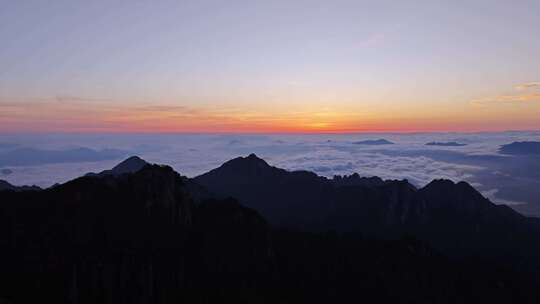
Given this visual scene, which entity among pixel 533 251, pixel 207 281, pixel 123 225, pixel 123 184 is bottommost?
pixel 533 251

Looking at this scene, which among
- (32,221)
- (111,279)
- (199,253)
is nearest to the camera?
(111,279)

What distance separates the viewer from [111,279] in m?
71.0

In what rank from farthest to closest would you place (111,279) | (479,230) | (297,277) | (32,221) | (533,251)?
1. (479,230)
2. (533,251)
3. (297,277)
4. (32,221)
5. (111,279)

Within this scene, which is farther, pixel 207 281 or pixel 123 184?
pixel 123 184

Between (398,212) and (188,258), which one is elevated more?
(188,258)

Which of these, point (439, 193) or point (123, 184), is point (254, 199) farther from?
point (123, 184)

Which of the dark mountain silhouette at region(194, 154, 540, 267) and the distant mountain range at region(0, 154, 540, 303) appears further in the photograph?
the dark mountain silhouette at region(194, 154, 540, 267)

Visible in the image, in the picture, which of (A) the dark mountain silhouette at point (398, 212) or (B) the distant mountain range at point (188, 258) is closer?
(B) the distant mountain range at point (188, 258)

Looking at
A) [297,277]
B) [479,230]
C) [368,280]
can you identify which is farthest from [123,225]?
[479,230]

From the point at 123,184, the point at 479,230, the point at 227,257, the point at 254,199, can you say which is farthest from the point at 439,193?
the point at 123,184

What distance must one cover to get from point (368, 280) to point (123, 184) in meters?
56.7

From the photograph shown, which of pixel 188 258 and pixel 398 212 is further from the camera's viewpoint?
pixel 398 212

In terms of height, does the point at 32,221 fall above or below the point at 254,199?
above

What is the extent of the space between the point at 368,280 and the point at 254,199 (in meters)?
81.5
